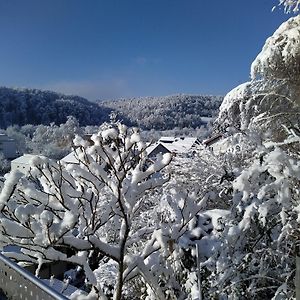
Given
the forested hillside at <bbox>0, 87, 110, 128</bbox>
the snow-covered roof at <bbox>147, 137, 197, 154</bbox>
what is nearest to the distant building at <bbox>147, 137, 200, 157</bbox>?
the snow-covered roof at <bbox>147, 137, 197, 154</bbox>

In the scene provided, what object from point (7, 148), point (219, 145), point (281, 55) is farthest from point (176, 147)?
point (7, 148)

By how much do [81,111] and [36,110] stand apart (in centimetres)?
1220

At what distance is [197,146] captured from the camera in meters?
11.9

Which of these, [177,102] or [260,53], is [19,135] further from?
[260,53]

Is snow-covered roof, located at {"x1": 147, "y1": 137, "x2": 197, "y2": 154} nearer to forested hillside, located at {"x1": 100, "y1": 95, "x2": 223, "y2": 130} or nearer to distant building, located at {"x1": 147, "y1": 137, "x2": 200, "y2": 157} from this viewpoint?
distant building, located at {"x1": 147, "y1": 137, "x2": 200, "y2": 157}

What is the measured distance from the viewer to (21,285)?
11.6ft

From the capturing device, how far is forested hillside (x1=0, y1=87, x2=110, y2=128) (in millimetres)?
95750

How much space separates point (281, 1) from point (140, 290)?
599 centimetres

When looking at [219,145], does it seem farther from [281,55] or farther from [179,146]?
[179,146]

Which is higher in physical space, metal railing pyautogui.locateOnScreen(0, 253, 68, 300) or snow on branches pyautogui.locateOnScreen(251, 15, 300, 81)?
snow on branches pyautogui.locateOnScreen(251, 15, 300, 81)

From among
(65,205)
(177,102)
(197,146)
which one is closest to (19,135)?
(177,102)

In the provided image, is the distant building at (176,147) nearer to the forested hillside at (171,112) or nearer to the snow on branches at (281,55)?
the snow on branches at (281,55)

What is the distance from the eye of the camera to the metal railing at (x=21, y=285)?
2944 millimetres

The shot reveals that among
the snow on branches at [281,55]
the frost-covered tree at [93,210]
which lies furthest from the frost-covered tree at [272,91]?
the frost-covered tree at [93,210]
